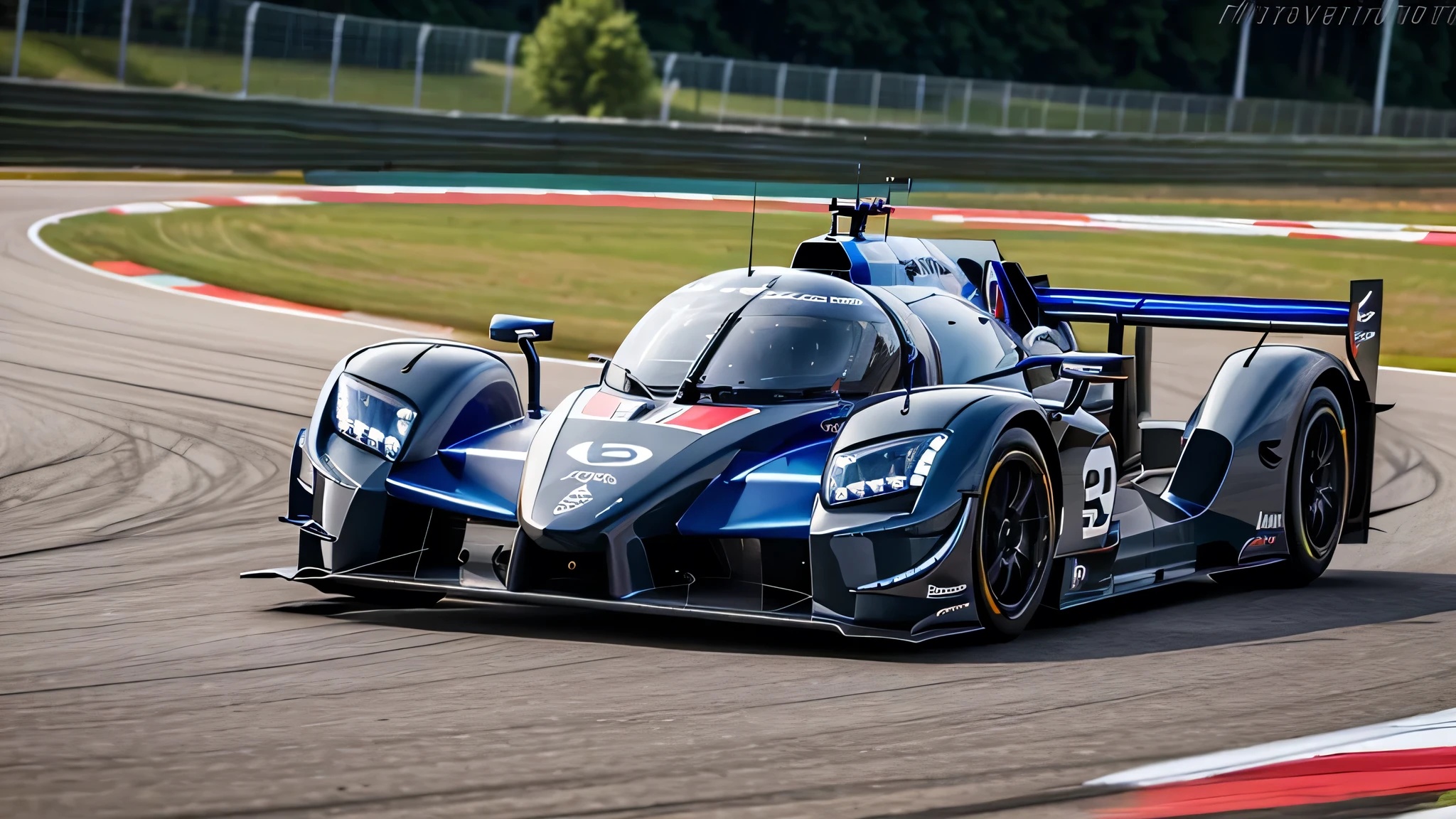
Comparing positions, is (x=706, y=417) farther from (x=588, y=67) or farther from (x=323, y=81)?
(x=588, y=67)

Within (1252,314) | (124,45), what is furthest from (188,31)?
(1252,314)

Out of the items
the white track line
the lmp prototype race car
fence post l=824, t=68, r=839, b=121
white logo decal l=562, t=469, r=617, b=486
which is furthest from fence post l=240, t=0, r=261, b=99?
the white track line

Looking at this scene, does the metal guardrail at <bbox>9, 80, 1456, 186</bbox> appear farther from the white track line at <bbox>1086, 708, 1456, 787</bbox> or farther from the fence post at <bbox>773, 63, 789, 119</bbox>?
the white track line at <bbox>1086, 708, 1456, 787</bbox>

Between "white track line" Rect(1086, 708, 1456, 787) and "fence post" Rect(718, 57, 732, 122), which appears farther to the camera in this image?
"fence post" Rect(718, 57, 732, 122)

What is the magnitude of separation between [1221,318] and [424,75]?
3415cm

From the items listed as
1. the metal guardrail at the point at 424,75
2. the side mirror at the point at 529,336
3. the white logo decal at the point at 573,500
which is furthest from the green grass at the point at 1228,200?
the white logo decal at the point at 573,500

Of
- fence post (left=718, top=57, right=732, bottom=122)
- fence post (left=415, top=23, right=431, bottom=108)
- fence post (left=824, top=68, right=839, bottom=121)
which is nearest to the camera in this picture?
fence post (left=415, top=23, right=431, bottom=108)

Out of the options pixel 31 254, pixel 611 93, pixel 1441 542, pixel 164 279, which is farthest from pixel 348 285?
pixel 611 93

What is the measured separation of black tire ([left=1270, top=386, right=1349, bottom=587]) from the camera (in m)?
8.45

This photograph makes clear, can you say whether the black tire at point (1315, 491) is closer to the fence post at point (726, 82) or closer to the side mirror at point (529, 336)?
the side mirror at point (529, 336)

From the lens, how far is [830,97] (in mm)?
49875

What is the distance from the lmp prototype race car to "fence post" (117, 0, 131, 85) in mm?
30774

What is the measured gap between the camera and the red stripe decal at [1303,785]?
4.64 meters

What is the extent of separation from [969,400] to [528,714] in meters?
2.13
